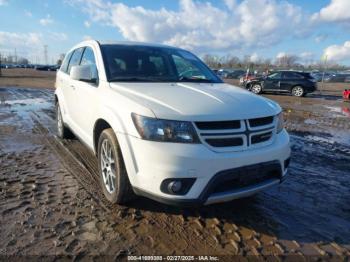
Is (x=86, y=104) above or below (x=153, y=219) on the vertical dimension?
above

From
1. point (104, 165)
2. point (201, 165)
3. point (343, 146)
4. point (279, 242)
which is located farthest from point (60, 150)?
point (343, 146)

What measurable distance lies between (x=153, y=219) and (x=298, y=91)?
20021 mm

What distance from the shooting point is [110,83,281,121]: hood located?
299 cm

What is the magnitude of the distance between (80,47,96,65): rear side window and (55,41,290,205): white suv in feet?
1.12

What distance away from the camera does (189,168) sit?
2869mm

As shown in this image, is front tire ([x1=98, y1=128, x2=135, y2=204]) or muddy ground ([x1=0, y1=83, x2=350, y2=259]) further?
front tire ([x1=98, y1=128, x2=135, y2=204])

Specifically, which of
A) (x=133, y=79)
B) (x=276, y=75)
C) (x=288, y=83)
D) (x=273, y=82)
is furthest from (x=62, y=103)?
(x=276, y=75)

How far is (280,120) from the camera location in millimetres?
3754

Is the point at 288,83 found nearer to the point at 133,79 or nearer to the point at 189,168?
the point at 133,79

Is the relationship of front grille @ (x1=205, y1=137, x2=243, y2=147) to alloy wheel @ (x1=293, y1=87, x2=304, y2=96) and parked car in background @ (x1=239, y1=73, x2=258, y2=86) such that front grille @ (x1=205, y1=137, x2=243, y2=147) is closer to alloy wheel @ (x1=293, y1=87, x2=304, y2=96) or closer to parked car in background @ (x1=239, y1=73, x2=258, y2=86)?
alloy wheel @ (x1=293, y1=87, x2=304, y2=96)

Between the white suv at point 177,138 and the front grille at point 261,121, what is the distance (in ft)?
Result: 0.03

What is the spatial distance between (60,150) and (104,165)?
2244 mm

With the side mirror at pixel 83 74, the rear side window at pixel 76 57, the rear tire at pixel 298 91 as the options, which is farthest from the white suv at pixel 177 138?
the rear tire at pixel 298 91

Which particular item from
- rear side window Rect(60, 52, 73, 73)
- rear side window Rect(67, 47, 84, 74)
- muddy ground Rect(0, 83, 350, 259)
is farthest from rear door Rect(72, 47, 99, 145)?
rear side window Rect(60, 52, 73, 73)
